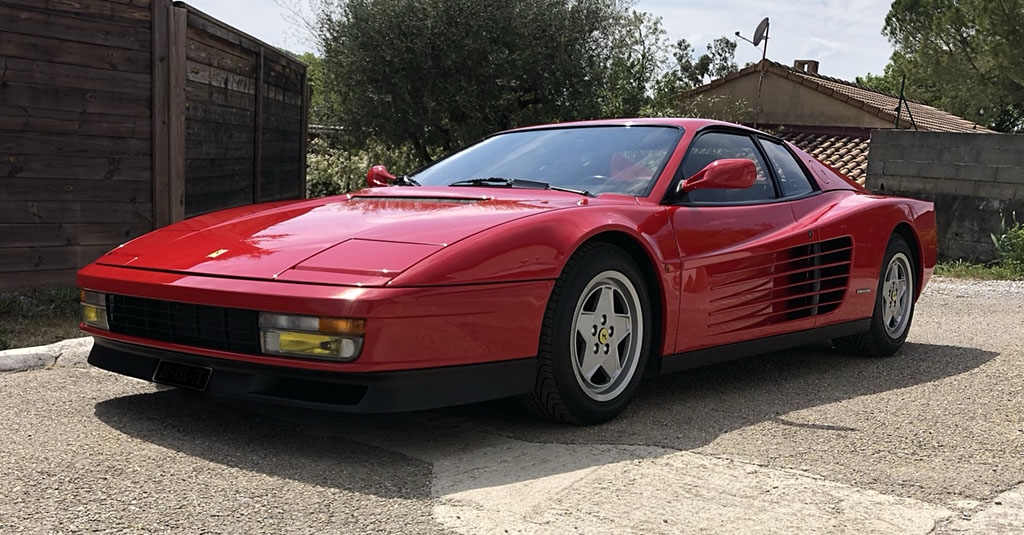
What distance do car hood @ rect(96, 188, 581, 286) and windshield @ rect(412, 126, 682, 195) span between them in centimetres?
28

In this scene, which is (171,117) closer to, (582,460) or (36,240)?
(36,240)

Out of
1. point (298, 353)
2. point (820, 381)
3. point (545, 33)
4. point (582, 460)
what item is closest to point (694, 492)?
point (582, 460)

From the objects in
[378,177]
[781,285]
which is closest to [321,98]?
[378,177]

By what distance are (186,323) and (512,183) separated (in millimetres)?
1637

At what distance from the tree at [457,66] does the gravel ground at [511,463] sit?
14.8 meters

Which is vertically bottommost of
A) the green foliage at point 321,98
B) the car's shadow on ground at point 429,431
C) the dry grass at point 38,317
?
the dry grass at point 38,317

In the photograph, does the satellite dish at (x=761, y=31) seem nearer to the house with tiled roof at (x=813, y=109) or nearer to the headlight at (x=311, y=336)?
the house with tiled roof at (x=813, y=109)

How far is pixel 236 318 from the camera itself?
135 inches

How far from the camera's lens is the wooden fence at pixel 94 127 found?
629 centimetres

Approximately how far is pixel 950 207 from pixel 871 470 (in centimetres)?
1050

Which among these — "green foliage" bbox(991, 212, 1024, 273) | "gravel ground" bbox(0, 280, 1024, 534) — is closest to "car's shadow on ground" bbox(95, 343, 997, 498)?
"gravel ground" bbox(0, 280, 1024, 534)

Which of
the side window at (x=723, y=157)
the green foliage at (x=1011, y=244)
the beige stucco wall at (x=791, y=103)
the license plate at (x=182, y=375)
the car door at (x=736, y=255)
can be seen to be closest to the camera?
the license plate at (x=182, y=375)

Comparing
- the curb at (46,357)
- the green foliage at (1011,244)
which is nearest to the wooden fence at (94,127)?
the curb at (46,357)

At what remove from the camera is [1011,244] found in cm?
1173
